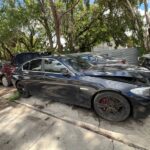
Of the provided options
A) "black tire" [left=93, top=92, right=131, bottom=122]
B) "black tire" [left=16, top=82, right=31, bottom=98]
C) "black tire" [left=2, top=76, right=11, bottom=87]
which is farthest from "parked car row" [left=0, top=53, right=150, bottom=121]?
"black tire" [left=2, top=76, right=11, bottom=87]

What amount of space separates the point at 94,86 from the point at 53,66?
1457 mm

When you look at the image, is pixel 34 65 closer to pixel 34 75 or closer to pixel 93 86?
pixel 34 75

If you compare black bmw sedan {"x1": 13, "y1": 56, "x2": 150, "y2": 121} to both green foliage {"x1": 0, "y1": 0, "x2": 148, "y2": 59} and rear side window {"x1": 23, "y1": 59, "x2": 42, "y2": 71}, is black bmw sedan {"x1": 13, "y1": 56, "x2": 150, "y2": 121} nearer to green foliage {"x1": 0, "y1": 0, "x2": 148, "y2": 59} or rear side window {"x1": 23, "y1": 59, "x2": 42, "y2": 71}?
rear side window {"x1": 23, "y1": 59, "x2": 42, "y2": 71}

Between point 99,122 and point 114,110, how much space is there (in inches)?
17.2

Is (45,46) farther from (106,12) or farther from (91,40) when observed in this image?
(106,12)

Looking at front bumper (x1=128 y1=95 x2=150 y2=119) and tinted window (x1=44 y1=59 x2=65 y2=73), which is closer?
front bumper (x1=128 y1=95 x2=150 y2=119)

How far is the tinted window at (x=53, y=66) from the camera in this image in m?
4.80

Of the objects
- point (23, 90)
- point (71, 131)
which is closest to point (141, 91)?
point (71, 131)

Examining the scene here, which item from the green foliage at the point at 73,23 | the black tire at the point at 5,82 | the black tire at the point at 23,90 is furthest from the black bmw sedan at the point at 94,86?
the green foliage at the point at 73,23

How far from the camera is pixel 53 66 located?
5023mm

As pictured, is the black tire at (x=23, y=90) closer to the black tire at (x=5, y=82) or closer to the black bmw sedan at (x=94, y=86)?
the black bmw sedan at (x=94, y=86)

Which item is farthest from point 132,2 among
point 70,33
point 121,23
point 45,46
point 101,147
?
point 101,147

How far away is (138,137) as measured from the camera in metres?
3.42

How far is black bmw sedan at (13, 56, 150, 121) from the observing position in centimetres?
370
